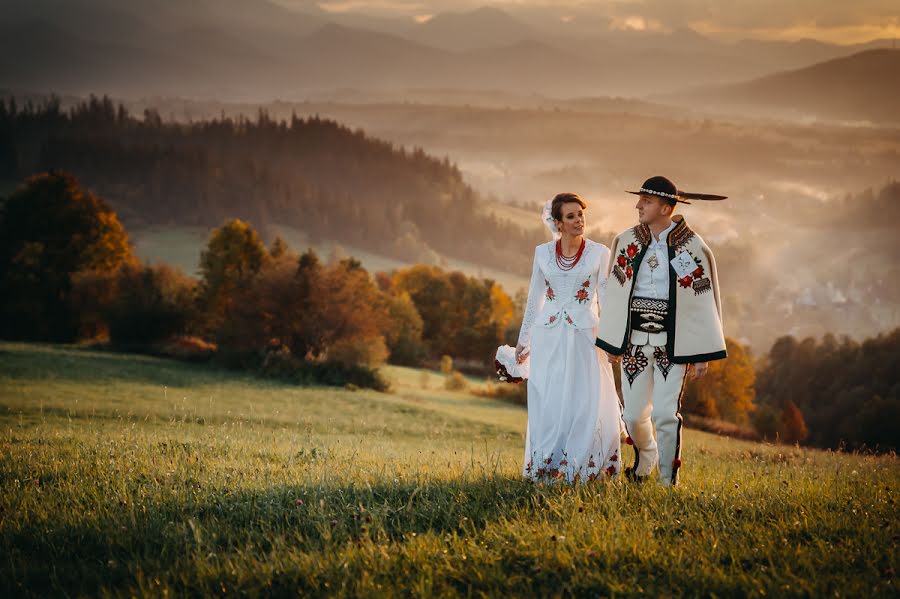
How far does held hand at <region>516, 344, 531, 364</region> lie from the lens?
8.02 m

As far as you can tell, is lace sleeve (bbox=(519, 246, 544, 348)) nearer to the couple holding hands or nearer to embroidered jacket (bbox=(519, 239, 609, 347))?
embroidered jacket (bbox=(519, 239, 609, 347))

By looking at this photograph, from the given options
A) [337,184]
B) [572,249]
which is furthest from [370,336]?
[337,184]

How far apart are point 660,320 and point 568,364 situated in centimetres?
107

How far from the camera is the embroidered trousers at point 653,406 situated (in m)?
6.75

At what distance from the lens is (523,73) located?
625 feet

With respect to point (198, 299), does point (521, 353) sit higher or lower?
higher

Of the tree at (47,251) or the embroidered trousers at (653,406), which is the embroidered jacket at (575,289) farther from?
the tree at (47,251)

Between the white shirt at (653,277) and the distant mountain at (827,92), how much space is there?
146m

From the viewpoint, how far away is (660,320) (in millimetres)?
6961

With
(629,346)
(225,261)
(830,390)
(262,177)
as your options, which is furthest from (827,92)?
(629,346)

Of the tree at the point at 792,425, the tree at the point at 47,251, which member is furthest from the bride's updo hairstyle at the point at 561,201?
the tree at the point at 47,251

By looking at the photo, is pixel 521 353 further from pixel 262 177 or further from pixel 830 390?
pixel 262 177

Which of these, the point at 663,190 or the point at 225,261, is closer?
the point at 663,190

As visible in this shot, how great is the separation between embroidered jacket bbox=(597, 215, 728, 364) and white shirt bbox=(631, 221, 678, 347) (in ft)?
0.16
